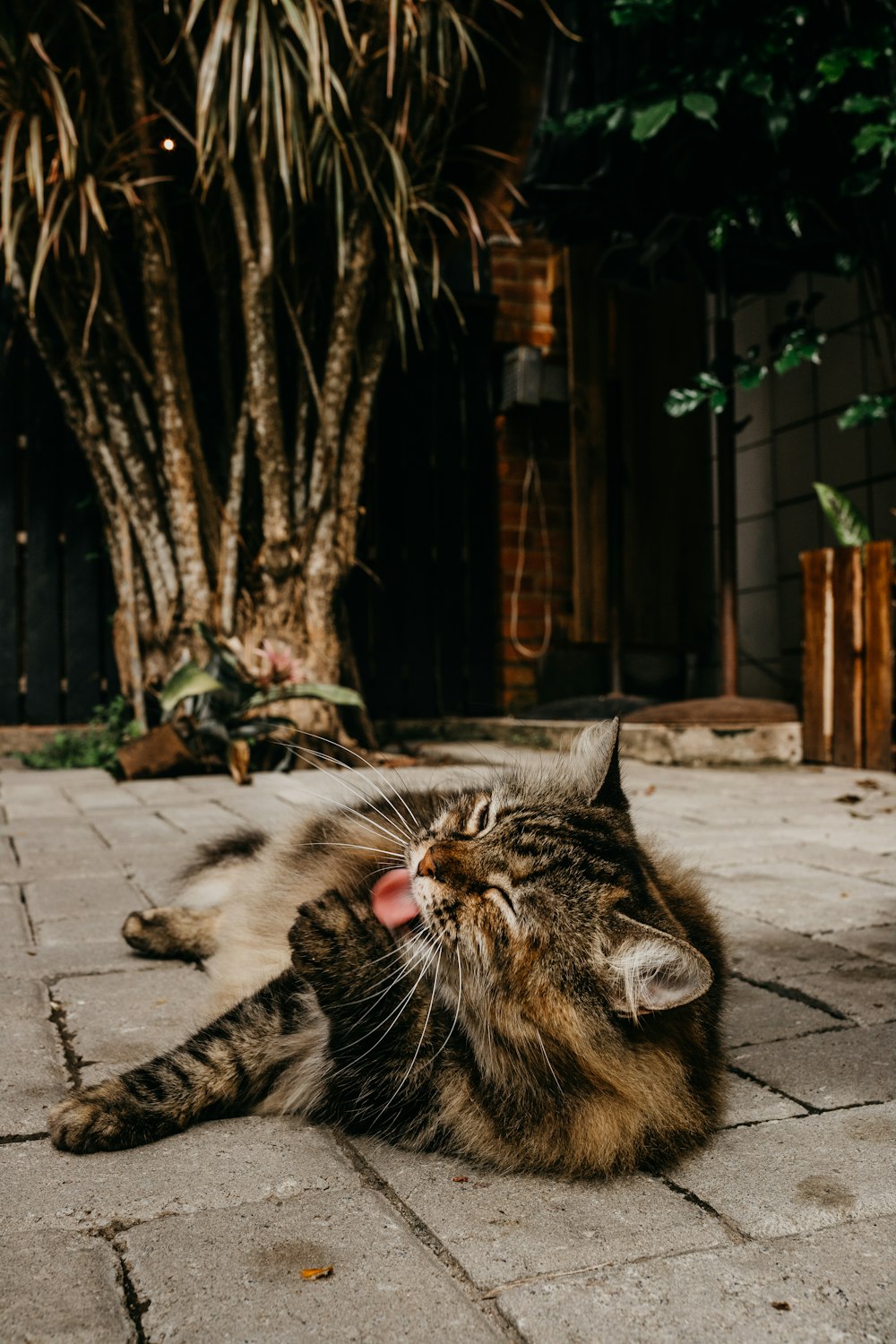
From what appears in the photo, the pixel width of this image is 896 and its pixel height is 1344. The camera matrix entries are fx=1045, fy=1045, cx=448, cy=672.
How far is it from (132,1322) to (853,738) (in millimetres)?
4380

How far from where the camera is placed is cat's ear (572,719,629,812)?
1.57m

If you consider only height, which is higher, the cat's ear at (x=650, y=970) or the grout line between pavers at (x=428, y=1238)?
the cat's ear at (x=650, y=970)

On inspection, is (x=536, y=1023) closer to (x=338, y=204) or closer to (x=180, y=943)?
(x=180, y=943)

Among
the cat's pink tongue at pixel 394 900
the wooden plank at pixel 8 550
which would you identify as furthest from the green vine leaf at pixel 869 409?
the wooden plank at pixel 8 550

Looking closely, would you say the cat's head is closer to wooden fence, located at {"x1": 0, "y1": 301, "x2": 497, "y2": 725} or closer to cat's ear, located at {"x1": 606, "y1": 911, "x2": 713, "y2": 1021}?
cat's ear, located at {"x1": 606, "y1": 911, "x2": 713, "y2": 1021}

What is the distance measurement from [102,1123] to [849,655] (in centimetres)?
410

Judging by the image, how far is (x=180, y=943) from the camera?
206 centimetres

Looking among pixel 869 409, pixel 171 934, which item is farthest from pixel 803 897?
pixel 869 409

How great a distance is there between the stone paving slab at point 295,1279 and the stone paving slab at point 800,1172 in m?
0.35

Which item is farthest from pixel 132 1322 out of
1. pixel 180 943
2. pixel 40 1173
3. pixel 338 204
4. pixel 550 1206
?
pixel 338 204

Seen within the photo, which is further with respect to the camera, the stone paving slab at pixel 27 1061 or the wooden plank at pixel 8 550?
the wooden plank at pixel 8 550

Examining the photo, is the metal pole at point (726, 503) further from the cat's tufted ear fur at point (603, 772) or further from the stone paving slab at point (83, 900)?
the cat's tufted ear fur at point (603, 772)

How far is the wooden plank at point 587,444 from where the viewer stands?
20.3 ft

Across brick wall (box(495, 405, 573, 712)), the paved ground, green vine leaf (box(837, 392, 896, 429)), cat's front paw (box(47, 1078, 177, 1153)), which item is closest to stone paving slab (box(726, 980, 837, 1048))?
the paved ground
